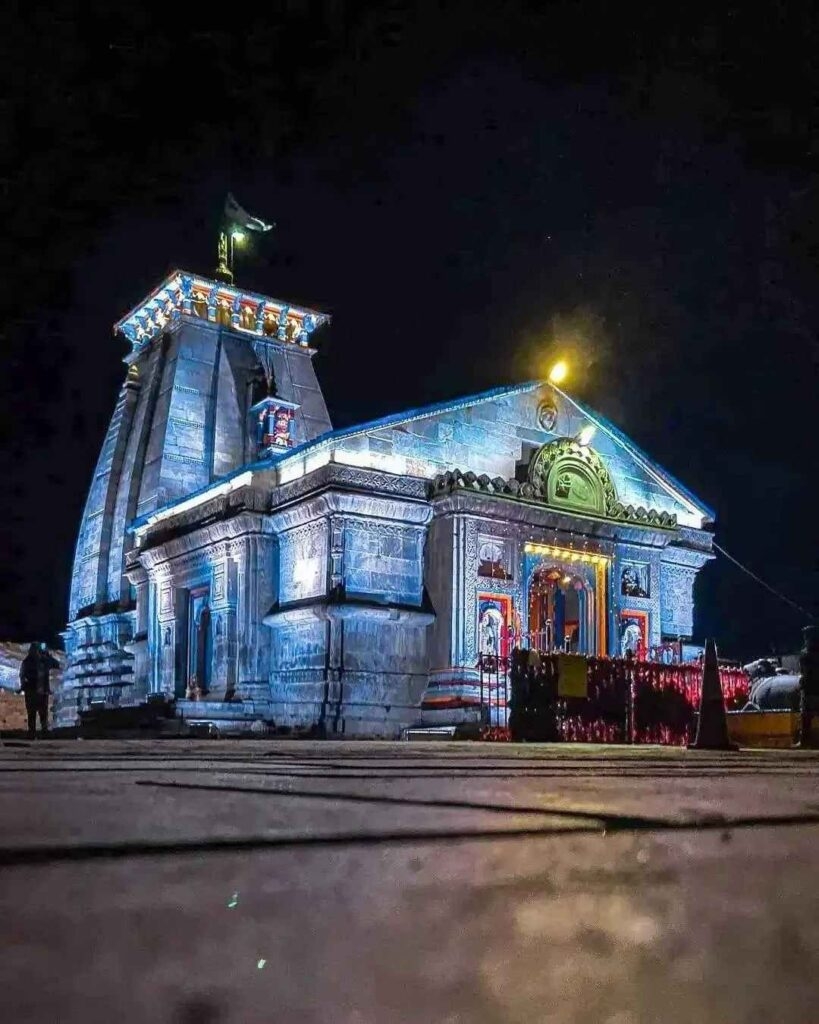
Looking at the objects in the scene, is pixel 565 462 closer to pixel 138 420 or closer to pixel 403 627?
pixel 403 627

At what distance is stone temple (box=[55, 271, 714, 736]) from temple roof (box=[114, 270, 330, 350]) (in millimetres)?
6476

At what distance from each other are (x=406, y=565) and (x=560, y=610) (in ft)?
21.2

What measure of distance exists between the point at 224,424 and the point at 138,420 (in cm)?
418

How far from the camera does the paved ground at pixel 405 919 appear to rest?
819 mm

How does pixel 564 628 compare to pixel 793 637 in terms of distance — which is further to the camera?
pixel 793 637

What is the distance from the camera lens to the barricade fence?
1612 centimetres

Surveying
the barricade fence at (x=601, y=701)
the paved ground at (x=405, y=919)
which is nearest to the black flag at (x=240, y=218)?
the barricade fence at (x=601, y=701)

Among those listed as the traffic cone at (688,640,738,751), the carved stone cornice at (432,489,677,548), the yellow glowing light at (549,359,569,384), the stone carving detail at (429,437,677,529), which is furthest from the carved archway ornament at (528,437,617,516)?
the traffic cone at (688,640,738,751)

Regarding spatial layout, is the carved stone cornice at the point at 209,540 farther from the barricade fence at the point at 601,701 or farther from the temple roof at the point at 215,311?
the temple roof at the point at 215,311

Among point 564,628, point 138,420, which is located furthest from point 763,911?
point 138,420

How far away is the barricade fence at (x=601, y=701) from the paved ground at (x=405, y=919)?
554 inches

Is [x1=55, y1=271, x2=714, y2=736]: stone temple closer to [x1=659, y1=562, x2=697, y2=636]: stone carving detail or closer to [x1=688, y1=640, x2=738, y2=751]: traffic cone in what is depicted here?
[x1=659, y1=562, x2=697, y2=636]: stone carving detail

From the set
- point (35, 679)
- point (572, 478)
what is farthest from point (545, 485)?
point (35, 679)

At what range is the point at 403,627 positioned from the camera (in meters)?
22.8
